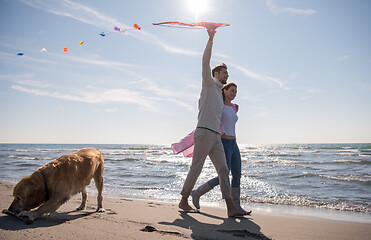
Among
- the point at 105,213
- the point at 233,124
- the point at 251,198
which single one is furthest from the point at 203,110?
the point at 251,198

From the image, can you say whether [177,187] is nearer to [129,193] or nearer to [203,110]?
[129,193]

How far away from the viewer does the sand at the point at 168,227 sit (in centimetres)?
270

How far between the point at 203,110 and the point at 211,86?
37 cm

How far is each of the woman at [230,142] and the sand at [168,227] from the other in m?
0.45

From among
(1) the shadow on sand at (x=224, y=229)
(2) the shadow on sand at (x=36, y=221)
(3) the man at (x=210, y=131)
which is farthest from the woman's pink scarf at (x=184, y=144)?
(2) the shadow on sand at (x=36, y=221)

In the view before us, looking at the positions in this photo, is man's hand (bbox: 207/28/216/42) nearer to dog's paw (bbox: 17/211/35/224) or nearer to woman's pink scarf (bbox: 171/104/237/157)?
A: woman's pink scarf (bbox: 171/104/237/157)

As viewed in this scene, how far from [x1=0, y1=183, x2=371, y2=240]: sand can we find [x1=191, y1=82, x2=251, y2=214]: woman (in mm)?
453

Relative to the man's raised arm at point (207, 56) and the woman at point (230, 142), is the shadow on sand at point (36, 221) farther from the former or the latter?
the man's raised arm at point (207, 56)

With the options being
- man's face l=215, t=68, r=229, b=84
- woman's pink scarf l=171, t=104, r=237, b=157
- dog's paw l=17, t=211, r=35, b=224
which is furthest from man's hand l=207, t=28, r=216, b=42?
dog's paw l=17, t=211, r=35, b=224

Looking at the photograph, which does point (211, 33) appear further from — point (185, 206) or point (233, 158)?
point (185, 206)

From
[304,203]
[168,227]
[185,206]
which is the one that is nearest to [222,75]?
[185,206]

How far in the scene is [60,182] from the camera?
10.6 ft

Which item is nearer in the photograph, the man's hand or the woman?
the man's hand

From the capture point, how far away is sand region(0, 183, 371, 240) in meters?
2.70
